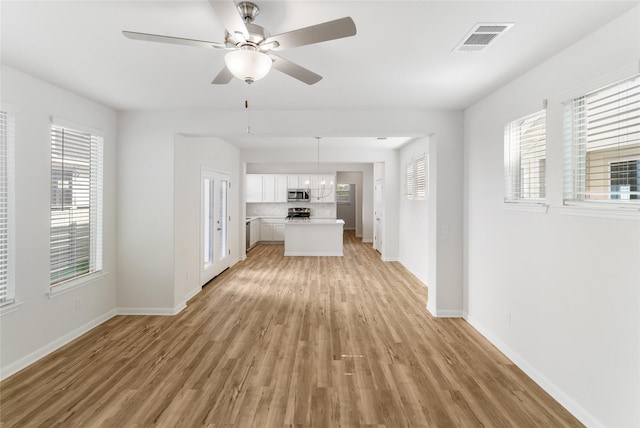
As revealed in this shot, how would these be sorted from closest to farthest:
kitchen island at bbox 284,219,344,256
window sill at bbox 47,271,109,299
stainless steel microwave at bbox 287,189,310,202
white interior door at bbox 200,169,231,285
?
window sill at bbox 47,271,109,299 → white interior door at bbox 200,169,231,285 → kitchen island at bbox 284,219,344,256 → stainless steel microwave at bbox 287,189,310,202

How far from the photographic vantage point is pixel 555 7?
1.91m

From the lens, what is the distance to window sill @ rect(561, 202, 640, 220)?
191cm

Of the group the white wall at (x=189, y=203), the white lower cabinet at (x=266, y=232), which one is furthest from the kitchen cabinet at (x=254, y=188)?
the white wall at (x=189, y=203)

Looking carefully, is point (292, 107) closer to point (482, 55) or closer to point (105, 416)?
point (482, 55)

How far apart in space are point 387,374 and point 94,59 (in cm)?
359

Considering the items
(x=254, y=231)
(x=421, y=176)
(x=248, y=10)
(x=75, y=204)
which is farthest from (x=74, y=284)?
(x=254, y=231)

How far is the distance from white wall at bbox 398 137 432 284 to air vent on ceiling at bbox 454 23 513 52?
10.7ft

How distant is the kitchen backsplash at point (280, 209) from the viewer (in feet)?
35.1

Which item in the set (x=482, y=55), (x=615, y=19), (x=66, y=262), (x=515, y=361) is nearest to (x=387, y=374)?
(x=515, y=361)

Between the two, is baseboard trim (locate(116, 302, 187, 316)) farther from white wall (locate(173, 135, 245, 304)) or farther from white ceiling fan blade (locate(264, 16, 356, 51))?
white ceiling fan blade (locate(264, 16, 356, 51))

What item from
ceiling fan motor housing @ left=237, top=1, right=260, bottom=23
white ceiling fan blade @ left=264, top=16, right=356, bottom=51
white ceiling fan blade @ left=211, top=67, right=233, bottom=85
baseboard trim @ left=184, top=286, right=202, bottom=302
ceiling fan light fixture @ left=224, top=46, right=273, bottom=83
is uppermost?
ceiling fan motor housing @ left=237, top=1, right=260, bottom=23

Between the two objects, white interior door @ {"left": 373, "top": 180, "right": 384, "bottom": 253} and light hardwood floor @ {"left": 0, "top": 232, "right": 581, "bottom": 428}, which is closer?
light hardwood floor @ {"left": 0, "top": 232, "right": 581, "bottom": 428}

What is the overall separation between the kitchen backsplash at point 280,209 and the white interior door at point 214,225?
3980 millimetres

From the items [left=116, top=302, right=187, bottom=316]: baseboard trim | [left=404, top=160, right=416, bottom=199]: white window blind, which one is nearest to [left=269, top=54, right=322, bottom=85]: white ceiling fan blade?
[left=116, top=302, right=187, bottom=316]: baseboard trim
